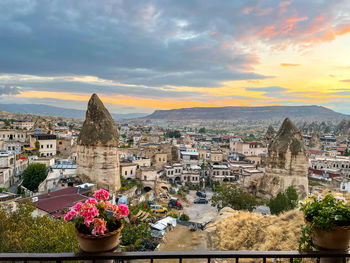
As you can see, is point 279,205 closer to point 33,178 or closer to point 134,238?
point 134,238

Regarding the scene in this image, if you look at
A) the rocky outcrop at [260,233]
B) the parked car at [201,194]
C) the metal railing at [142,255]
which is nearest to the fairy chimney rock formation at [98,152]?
the parked car at [201,194]

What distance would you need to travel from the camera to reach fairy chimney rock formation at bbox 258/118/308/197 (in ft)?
91.0

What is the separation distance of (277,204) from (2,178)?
1056 inches

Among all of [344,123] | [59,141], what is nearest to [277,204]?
[59,141]

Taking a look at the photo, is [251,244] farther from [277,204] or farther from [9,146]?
[9,146]

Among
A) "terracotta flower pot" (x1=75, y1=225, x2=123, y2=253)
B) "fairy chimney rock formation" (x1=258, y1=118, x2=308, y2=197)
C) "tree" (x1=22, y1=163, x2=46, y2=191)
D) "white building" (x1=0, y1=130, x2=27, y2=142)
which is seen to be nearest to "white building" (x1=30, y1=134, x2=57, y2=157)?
"white building" (x1=0, y1=130, x2=27, y2=142)

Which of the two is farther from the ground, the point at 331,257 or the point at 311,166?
the point at 331,257

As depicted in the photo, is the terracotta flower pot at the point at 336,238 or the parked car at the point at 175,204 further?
the parked car at the point at 175,204

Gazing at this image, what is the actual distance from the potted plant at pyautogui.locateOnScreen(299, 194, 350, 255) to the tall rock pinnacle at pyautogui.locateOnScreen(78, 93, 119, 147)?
961 inches

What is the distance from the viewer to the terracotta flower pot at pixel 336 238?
3004 mm

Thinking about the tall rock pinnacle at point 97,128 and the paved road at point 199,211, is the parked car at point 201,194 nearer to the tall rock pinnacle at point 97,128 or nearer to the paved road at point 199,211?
the paved road at point 199,211

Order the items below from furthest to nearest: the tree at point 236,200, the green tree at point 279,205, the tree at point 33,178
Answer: the tree at point 33,178, the tree at point 236,200, the green tree at point 279,205

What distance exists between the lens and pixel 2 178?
→ 91.4 feet

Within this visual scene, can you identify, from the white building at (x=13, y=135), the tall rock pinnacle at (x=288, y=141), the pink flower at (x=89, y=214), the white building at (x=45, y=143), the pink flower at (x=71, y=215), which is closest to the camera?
the pink flower at (x=89, y=214)
